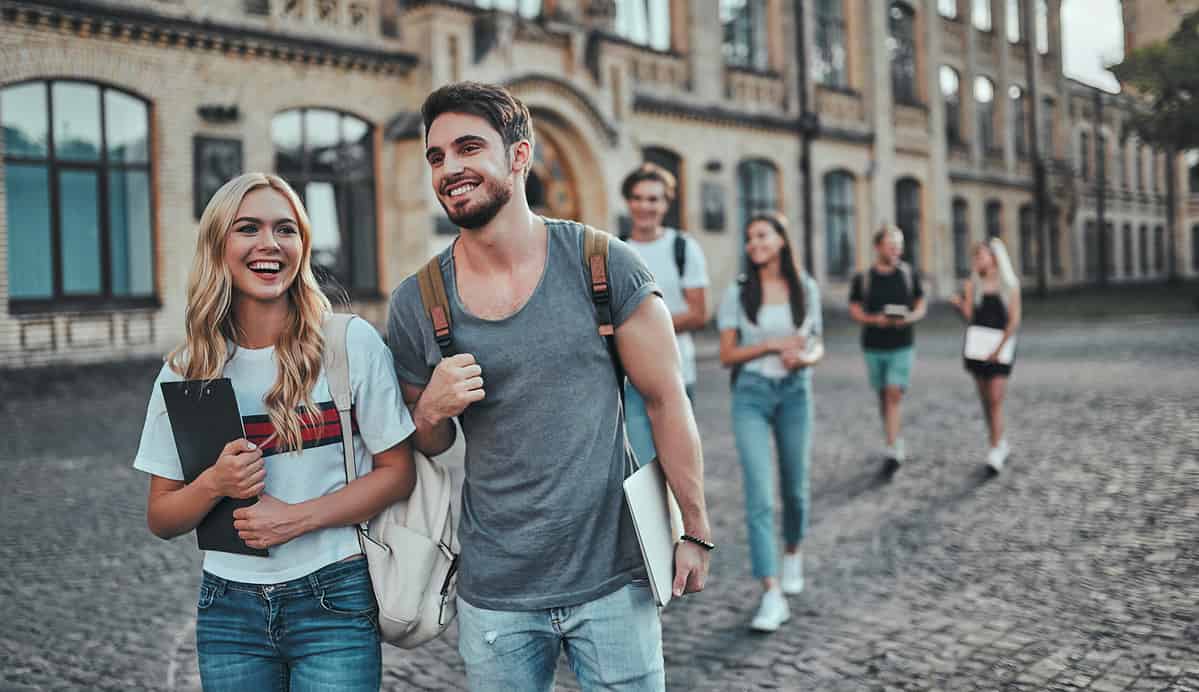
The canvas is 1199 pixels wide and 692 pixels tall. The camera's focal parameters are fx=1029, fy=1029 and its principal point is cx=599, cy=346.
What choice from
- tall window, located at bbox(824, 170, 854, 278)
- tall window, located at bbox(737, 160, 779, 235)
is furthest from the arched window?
tall window, located at bbox(824, 170, 854, 278)

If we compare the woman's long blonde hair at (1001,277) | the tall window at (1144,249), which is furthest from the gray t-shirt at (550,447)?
the tall window at (1144,249)

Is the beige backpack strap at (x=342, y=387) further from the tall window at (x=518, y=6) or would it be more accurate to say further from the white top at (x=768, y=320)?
the tall window at (x=518, y=6)

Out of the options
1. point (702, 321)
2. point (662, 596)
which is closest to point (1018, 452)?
point (702, 321)

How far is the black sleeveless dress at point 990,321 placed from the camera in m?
8.20

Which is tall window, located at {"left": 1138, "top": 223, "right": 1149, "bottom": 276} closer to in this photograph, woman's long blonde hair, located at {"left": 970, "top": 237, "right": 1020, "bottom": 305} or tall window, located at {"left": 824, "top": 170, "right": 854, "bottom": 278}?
tall window, located at {"left": 824, "top": 170, "right": 854, "bottom": 278}

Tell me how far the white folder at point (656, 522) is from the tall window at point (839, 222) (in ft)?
84.4

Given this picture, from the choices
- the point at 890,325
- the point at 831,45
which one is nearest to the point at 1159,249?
the point at 831,45

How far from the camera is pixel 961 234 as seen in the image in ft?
110

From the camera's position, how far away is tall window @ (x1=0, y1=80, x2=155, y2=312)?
13578 mm

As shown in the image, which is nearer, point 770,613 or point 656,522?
point 656,522

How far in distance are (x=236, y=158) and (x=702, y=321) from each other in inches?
464

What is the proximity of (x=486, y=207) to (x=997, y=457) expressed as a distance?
665 centimetres

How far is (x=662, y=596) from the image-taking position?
2324 mm

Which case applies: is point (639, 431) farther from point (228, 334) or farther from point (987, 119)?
point (987, 119)
